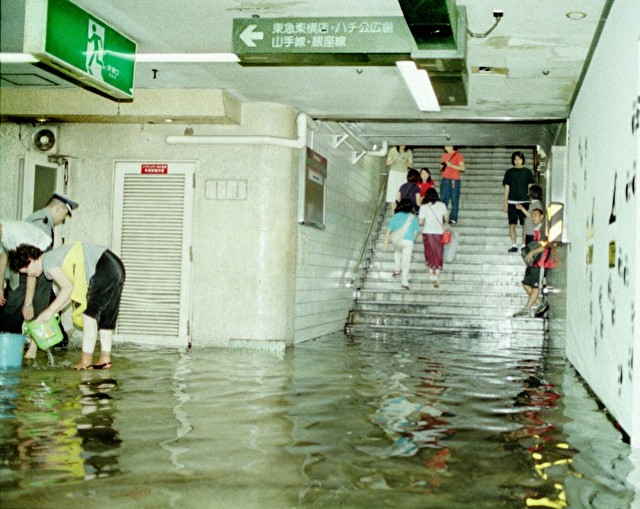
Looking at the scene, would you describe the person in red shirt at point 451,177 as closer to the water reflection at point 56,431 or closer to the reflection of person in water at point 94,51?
the reflection of person in water at point 94,51

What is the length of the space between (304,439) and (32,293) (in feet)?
14.7

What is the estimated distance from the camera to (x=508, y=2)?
6188mm

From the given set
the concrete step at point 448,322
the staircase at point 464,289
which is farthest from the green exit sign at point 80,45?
the concrete step at point 448,322

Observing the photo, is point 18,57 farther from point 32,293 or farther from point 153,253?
point 153,253

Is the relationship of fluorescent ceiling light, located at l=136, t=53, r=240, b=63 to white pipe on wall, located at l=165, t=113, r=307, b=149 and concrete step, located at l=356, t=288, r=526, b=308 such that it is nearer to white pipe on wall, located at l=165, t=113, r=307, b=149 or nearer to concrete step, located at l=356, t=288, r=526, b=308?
white pipe on wall, located at l=165, t=113, r=307, b=149

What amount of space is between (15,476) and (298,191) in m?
7.39

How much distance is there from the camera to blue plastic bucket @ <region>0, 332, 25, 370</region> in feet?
24.3

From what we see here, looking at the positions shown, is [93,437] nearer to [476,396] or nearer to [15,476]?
[15,476]

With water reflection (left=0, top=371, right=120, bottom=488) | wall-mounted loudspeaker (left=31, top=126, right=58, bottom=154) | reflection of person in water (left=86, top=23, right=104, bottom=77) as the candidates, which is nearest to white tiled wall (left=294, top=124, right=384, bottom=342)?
wall-mounted loudspeaker (left=31, top=126, right=58, bottom=154)

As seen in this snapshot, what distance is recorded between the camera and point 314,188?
11086 millimetres

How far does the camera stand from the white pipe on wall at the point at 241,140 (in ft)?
32.6

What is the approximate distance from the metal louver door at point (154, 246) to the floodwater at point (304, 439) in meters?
2.19

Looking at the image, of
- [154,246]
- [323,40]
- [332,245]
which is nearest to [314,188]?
[332,245]

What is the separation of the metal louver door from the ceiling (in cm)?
134
